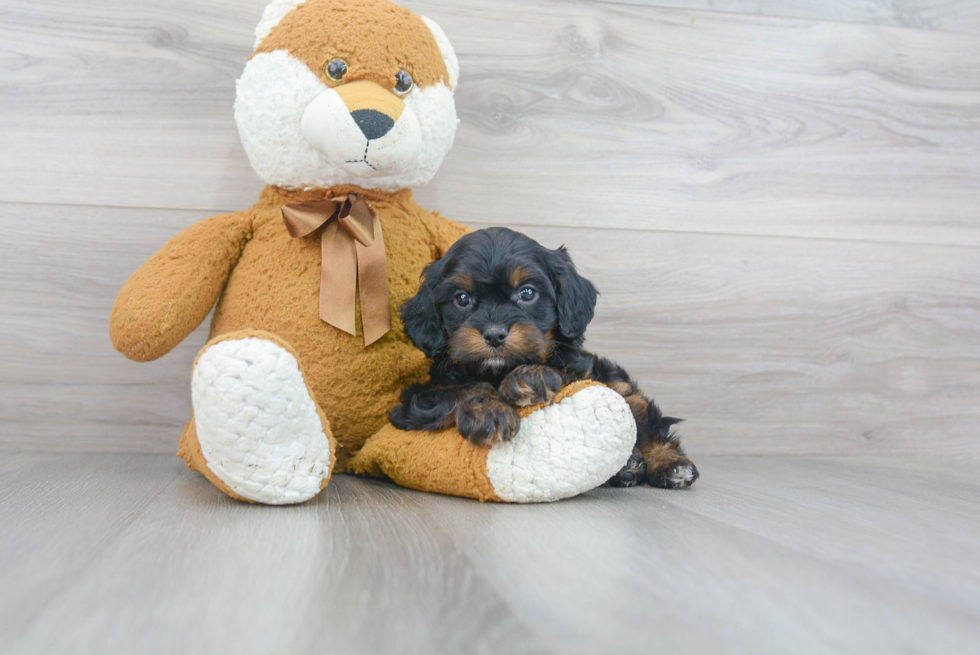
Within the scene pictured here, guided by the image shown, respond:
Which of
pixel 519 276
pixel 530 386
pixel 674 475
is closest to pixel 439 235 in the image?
pixel 519 276

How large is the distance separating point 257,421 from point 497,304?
532 millimetres

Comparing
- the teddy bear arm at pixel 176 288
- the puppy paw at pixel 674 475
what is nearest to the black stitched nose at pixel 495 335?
the puppy paw at pixel 674 475

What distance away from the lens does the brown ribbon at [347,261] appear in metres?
1.55

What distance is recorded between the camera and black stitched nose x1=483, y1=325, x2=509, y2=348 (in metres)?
1.38

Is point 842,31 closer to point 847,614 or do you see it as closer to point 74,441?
point 847,614

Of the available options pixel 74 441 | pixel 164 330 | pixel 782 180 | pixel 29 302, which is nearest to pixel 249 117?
pixel 164 330

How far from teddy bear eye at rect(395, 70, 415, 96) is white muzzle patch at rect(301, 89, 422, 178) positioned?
5 cm

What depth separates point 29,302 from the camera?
77.2 inches

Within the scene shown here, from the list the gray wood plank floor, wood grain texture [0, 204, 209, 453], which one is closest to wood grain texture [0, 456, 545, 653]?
the gray wood plank floor

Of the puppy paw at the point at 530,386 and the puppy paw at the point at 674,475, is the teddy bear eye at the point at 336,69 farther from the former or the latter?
the puppy paw at the point at 674,475

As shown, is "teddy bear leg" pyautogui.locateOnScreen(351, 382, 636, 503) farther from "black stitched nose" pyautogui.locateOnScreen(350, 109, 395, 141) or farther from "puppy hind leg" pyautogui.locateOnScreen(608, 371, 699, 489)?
"black stitched nose" pyautogui.locateOnScreen(350, 109, 395, 141)

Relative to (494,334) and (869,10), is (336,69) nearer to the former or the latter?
(494,334)

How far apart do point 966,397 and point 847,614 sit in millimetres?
1916

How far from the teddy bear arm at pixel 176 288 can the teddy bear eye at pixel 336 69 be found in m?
0.41
